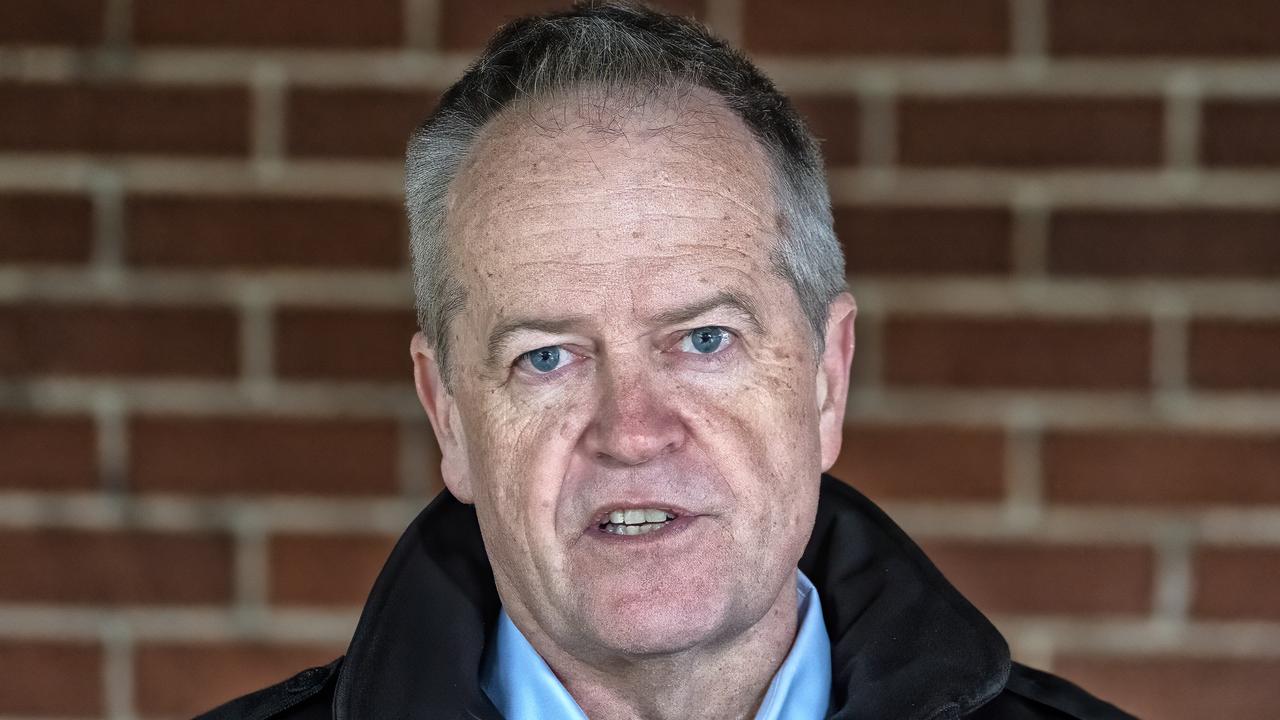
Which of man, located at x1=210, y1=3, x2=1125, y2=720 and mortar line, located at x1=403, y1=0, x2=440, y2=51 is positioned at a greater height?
mortar line, located at x1=403, y1=0, x2=440, y2=51

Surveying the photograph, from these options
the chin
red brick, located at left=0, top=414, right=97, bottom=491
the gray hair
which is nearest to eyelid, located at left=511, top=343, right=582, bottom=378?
the gray hair

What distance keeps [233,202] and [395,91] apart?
0.30 meters

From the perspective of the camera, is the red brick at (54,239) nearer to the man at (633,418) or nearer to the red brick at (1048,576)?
the man at (633,418)

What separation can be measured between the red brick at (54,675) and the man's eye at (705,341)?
1249 millimetres

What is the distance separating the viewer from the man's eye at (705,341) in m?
1.63

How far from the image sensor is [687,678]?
173 cm

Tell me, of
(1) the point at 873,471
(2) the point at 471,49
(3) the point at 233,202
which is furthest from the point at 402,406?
(1) the point at 873,471

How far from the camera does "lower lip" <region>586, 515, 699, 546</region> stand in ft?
5.22

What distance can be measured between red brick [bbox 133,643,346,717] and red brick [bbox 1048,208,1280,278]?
1302 mm

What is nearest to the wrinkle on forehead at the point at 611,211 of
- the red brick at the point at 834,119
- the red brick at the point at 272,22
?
the red brick at the point at 834,119

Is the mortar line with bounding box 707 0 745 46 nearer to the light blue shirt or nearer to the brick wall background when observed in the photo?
the brick wall background

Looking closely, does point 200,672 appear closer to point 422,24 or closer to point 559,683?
point 559,683

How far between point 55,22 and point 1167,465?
1847 millimetres

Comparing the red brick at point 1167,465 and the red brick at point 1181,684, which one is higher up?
the red brick at point 1167,465
